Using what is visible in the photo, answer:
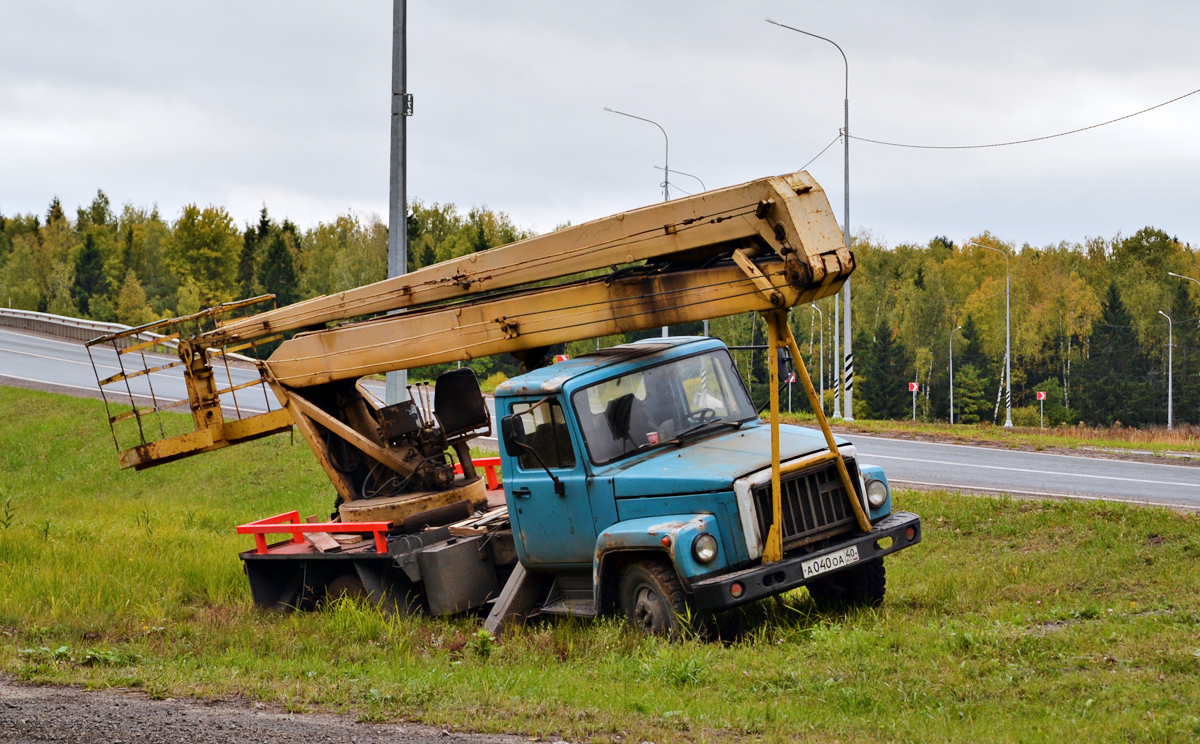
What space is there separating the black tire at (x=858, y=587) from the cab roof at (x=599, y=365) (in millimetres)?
1993

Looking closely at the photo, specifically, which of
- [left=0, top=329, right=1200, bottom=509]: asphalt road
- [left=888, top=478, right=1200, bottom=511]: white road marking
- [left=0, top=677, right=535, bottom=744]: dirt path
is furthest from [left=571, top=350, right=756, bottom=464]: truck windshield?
[left=888, top=478, right=1200, bottom=511]: white road marking

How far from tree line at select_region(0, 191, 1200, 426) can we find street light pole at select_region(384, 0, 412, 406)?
51.3 metres

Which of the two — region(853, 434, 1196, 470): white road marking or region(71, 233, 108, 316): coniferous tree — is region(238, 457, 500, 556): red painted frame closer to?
region(853, 434, 1196, 470): white road marking

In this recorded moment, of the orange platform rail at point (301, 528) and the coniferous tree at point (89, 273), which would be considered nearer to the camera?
the orange platform rail at point (301, 528)

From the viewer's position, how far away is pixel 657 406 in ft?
26.6

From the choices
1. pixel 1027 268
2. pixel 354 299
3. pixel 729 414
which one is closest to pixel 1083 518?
pixel 729 414

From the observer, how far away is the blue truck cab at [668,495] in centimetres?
711

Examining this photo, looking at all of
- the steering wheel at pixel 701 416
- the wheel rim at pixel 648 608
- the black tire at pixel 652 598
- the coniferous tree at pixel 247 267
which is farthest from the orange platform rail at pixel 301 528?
the coniferous tree at pixel 247 267

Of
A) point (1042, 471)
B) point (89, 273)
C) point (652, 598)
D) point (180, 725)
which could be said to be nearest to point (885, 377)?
point (89, 273)

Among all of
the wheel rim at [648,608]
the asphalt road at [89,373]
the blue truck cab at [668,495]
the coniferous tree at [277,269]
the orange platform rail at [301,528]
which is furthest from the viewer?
the coniferous tree at [277,269]

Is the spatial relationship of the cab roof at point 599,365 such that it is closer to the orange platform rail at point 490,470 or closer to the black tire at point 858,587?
the black tire at point 858,587

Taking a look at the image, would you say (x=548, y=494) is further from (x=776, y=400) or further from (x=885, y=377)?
(x=885, y=377)

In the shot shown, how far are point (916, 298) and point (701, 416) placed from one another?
81134 mm

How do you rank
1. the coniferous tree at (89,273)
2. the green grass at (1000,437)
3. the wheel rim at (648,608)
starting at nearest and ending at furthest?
the wheel rim at (648,608)
the green grass at (1000,437)
the coniferous tree at (89,273)
